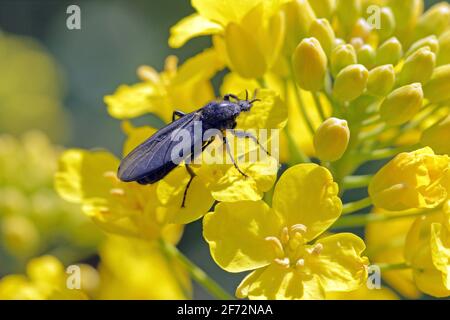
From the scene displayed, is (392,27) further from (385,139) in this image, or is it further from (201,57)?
(201,57)

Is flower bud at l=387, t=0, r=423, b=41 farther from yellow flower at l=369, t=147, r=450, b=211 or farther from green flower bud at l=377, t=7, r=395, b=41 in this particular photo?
yellow flower at l=369, t=147, r=450, b=211

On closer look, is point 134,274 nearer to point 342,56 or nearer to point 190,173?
point 190,173

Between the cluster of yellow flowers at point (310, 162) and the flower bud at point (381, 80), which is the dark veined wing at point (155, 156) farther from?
the flower bud at point (381, 80)

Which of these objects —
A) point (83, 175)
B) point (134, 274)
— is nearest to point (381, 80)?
point (83, 175)

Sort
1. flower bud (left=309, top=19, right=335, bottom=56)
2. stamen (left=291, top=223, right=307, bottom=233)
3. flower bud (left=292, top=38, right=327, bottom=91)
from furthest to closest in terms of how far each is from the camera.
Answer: flower bud (left=309, top=19, right=335, bottom=56) → flower bud (left=292, top=38, right=327, bottom=91) → stamen (left=291, top=223, right=307, bottom=233)

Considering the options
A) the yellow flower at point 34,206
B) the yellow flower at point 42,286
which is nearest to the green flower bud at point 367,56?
the yellow flower at point 42,286

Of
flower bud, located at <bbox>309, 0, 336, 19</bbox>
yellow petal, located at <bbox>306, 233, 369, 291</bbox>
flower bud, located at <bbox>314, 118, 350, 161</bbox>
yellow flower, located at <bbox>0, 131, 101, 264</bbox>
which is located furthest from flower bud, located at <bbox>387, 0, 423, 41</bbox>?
yellow flower, located at <bbox>0, 131, 101, 264</bbox>
